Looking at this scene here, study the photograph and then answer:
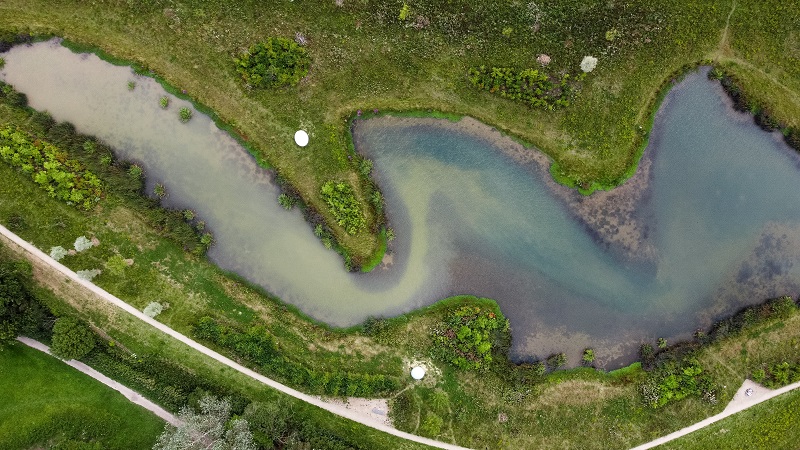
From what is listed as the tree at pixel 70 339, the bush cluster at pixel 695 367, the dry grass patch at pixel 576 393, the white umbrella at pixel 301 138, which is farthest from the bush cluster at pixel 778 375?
the tree at pixel 70 339

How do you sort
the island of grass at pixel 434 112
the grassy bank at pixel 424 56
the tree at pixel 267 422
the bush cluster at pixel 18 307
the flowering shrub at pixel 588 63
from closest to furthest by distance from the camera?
the bush cluster at pixel 18 307
the tree at pixel 267 422
the island of grass at pixel 434 112
the grassy bank at pixel 424 56
the flowering shrub at pixel 588 63

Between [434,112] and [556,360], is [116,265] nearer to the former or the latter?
[434,112]

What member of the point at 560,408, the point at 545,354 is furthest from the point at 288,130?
the point at 560,408

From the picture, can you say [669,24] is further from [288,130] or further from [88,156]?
[88,156]

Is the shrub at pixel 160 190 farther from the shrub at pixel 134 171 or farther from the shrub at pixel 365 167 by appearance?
the shrub at pixel 365 167

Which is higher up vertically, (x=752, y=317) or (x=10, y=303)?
(x=752, y=317)

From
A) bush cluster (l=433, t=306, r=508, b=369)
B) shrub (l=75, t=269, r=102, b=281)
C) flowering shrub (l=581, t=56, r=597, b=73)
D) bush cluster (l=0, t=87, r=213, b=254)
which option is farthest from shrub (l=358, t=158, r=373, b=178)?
shrub (l=75, t=269, r=102, b=281)

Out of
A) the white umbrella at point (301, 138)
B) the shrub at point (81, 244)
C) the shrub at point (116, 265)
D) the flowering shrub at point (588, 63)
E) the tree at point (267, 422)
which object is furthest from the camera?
the flowering shrub at point (588, 63)

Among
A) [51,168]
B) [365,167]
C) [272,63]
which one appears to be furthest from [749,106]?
[51,168]
